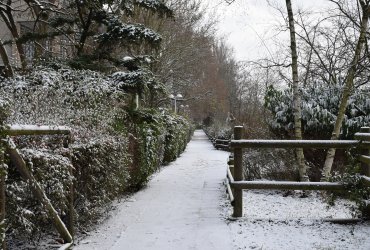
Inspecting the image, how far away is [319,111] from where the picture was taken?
33.8 ft

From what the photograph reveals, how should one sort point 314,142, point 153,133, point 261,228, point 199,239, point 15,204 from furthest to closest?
point 153,133 < point 314,142 < point 261,228 < point 199,239 < point 15,204

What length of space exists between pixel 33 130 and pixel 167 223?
2955mm

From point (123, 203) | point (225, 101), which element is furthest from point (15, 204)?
point (225, 101)

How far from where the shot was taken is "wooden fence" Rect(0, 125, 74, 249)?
10.6 feet

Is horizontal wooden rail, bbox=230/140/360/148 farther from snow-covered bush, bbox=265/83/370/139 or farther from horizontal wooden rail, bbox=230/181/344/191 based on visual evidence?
snow-covered bush, bbox=265/83/370/139

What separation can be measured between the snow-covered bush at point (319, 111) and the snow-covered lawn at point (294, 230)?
Result: 3.10 m

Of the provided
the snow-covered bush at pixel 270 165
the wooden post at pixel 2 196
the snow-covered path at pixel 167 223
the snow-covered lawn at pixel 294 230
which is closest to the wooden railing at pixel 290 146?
the snow-covered lawn at pixel 294 230

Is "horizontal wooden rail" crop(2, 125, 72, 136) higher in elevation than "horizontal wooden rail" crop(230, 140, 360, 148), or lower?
higher

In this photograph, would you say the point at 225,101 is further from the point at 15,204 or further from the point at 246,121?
the point at 15,204

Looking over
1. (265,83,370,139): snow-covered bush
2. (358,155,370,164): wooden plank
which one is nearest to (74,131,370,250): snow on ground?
(358,155,370,164): wooden plank

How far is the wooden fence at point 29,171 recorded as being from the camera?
10.6 ft

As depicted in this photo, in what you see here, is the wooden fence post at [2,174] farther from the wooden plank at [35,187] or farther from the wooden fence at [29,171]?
the wooden plank at [35,187]

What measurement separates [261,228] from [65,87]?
4521 millimetres

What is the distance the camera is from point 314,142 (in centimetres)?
627
